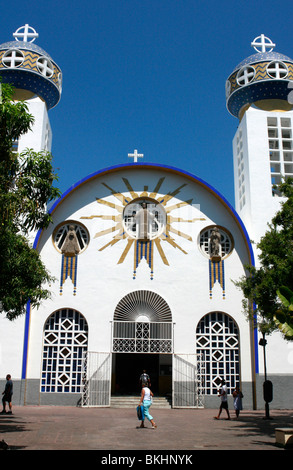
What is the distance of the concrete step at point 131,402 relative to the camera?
19953 millimetres

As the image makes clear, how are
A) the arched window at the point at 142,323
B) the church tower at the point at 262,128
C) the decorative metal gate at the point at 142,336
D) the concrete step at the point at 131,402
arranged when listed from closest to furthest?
the concrete step at the point at 131,402 < the decorative metal gate at the point at 142,336 < the arched window at the point at 142,323 < the church tower at the point at 262,128

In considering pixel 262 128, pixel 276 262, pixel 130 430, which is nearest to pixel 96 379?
pixel 130 430

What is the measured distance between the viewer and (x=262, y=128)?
23.5 meters

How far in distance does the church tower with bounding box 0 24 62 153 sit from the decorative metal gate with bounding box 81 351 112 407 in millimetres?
9971

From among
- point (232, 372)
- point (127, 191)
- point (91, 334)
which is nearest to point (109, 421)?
point (91, 334)

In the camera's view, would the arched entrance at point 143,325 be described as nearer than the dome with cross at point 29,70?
Yes

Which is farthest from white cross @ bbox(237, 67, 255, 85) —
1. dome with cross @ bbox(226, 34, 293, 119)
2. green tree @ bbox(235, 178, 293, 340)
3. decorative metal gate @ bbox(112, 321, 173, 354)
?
decorative metal gate @ bbox(112, 321, 173, 354)

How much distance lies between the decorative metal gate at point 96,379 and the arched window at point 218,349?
13.1ft

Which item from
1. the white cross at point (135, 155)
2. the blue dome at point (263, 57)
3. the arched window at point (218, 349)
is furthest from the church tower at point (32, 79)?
the arched window at point (218, 349)

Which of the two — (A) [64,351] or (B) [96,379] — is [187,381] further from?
(A) [64,351]

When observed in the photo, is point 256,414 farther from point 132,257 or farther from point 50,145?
point 50,145

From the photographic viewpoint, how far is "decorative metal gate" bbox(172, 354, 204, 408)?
2003 cm

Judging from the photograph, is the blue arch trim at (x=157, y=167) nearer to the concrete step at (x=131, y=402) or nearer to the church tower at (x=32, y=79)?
the church tower at (x=32, y=79)
